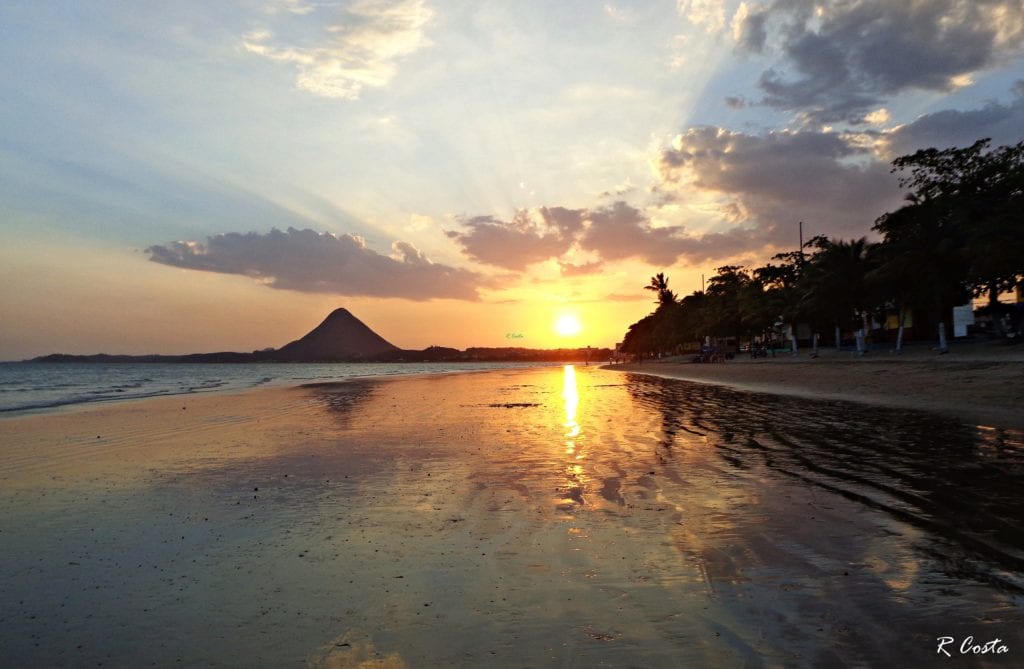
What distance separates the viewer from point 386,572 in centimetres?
696

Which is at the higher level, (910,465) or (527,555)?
(910,465)

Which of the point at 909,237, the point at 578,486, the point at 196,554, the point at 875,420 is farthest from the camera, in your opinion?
the point at 909,237

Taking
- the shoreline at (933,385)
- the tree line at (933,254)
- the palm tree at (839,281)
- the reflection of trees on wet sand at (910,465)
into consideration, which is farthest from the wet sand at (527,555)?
the palm tree at (839,281)

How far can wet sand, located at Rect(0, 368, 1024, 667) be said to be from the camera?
5.07m

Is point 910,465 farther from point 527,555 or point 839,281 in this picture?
point 839,281

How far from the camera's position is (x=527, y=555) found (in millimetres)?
7469

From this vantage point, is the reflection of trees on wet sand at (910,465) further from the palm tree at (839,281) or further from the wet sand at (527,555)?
the palm tree at (839,281)

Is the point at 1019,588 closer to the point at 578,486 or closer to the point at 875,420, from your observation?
the point at 578,486

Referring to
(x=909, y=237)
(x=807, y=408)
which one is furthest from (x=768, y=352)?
(x=807, y=408)

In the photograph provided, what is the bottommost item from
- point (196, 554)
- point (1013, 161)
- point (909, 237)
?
point (196, 554)

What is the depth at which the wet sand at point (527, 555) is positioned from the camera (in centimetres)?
507

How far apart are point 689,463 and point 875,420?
10.7 meters

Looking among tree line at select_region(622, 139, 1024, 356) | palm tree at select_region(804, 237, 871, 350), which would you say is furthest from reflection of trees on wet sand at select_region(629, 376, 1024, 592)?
palm tree at select_region(804, 237, 871, 350)

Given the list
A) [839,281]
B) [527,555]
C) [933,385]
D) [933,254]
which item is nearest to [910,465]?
[527,555]
